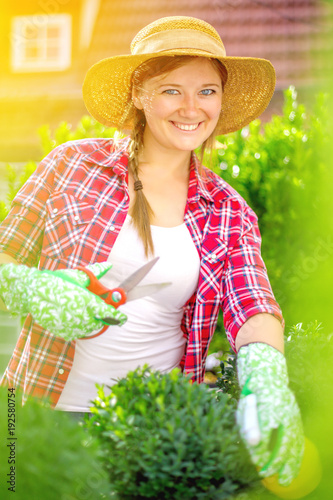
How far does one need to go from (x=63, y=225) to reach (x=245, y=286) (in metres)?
0.53

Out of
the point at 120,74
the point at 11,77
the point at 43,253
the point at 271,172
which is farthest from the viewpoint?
the point at 11,77

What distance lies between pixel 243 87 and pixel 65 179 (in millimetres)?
Answer: 682

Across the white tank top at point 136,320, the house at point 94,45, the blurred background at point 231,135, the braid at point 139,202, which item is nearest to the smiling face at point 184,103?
the braid at point 139,202

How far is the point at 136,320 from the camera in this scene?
145 centimetres

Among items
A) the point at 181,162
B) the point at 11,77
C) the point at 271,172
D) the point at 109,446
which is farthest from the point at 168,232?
the point at 11,77

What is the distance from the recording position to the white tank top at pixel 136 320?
1.43 metres

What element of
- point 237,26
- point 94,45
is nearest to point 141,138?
point 94,45

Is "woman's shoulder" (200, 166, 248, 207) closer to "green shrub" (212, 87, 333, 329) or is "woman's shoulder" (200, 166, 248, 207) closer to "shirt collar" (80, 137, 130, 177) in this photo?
"shirt collar" (80, 137, 130, 177)

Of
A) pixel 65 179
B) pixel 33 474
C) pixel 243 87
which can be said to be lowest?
pixel 33 474

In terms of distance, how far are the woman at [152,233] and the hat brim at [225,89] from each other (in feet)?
0.04

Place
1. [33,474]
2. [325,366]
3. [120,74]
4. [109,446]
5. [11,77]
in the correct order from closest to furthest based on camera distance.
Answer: [33,474], [109,446], [325,366], [120,74], [11,77]

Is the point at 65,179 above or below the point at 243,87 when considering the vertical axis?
below

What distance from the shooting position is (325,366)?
1.17 metres

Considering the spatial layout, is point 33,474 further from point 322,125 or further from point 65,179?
point 322,125
